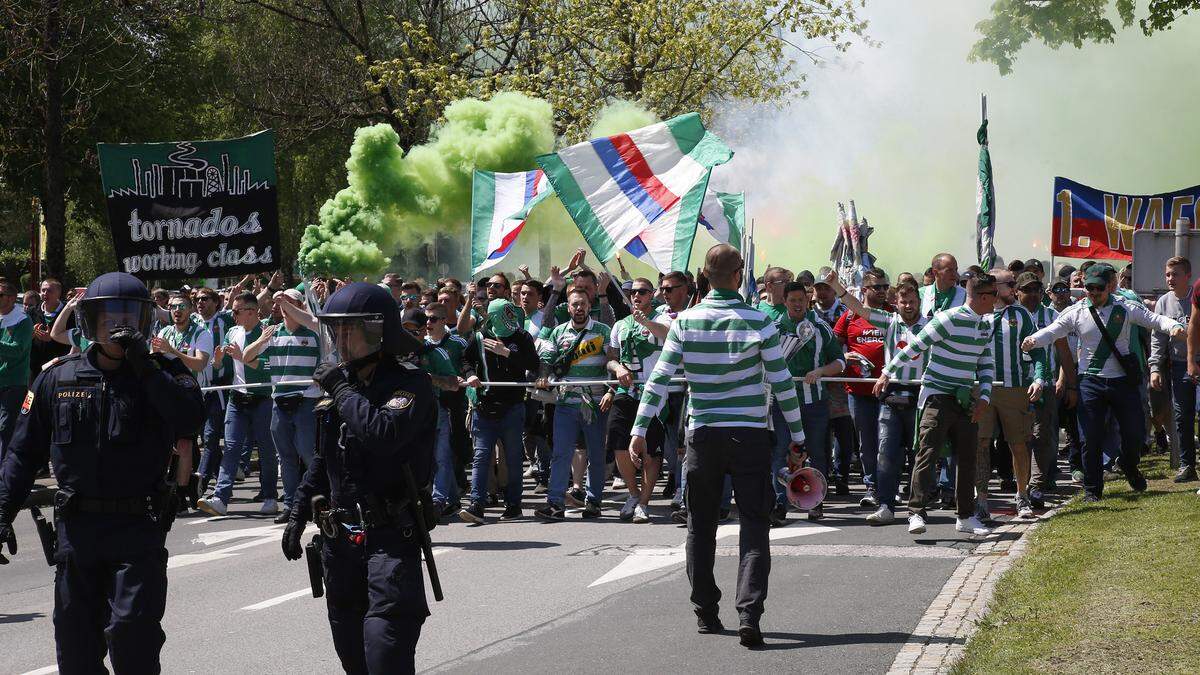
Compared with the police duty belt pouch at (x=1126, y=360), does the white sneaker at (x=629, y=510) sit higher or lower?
lower

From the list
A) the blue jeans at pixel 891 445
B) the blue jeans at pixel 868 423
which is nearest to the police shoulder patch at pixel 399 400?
the blue jeans at pixel 891 445

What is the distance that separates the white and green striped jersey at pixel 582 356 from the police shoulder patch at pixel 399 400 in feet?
22.8

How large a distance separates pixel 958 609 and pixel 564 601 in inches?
88.1

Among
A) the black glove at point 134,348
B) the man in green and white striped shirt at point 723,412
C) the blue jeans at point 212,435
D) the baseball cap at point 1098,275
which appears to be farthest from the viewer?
the blue jeans at point 212,435

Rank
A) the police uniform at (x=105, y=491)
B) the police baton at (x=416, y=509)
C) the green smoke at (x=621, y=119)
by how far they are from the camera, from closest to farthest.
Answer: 1. the police baton at (x=416, y=509)
2. the police uniform at (x=105, y=491)
3. the green smoke at (x=621, y=119)

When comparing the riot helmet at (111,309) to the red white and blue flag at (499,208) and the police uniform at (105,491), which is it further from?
the red white and blue flag at (499,208)

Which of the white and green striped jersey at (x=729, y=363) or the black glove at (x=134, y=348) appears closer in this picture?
the black glove at (x=134, y=348)

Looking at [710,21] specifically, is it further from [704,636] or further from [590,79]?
[704,636]

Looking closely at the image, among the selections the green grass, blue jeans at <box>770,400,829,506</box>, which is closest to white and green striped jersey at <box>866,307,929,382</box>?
blue jeans at <box>770,400,829,506</box>

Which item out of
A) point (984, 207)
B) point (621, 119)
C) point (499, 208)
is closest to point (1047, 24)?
point (621, 119)

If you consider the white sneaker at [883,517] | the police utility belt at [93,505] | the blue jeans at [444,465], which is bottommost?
the white sneaker at [883,517]

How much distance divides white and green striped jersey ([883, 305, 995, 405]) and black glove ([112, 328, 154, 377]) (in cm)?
618

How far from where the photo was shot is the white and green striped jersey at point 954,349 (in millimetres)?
10242

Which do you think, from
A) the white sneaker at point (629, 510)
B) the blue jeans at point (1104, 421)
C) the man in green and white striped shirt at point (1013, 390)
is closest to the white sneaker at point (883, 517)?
the man in green and white striped shirt at point (1013, 390)
